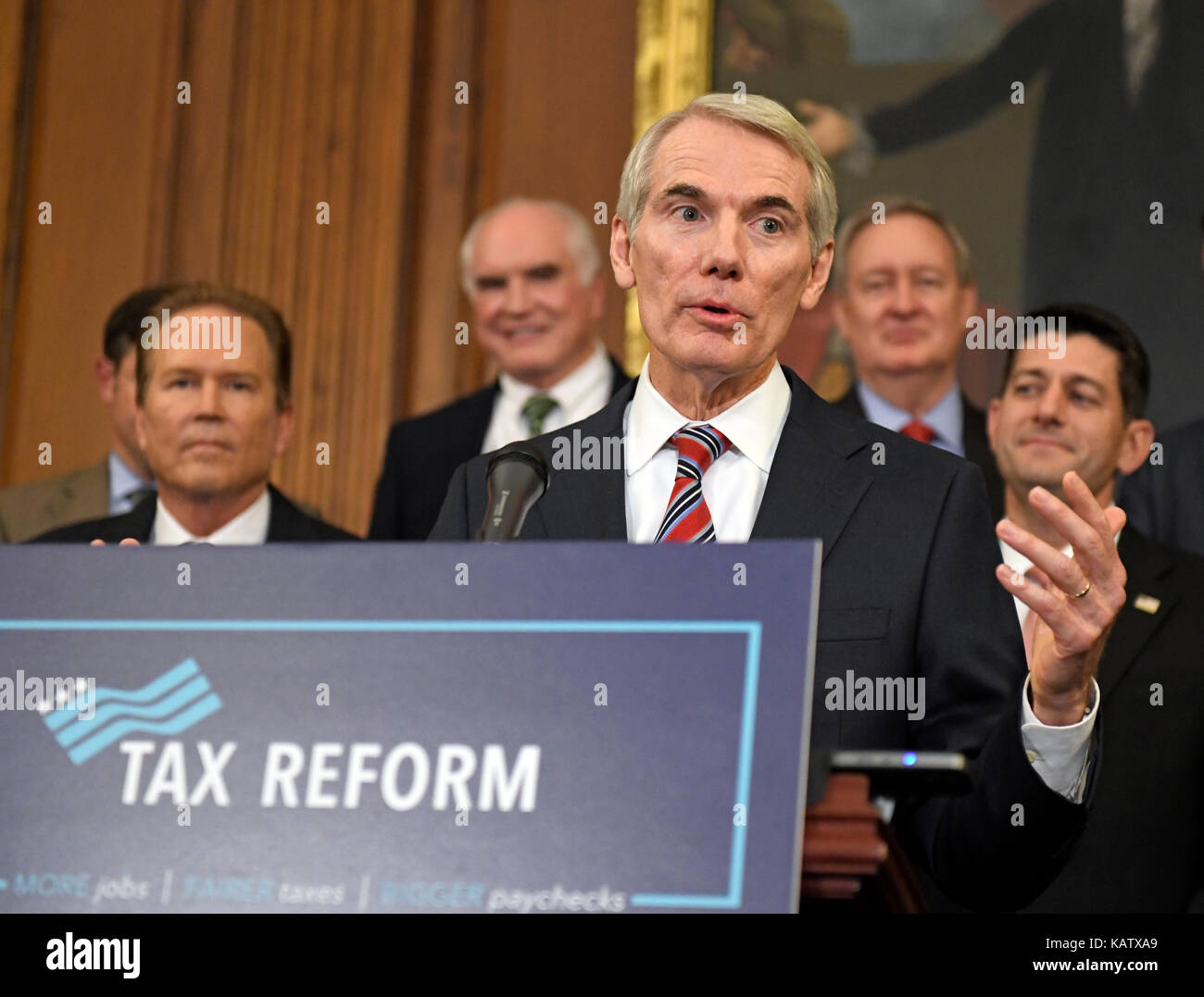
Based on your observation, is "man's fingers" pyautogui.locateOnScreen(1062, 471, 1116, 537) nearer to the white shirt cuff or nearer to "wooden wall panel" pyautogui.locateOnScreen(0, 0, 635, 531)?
the white shirt cuff

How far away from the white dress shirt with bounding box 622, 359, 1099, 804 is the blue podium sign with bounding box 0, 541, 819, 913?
0.59 m

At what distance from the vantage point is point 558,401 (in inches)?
171

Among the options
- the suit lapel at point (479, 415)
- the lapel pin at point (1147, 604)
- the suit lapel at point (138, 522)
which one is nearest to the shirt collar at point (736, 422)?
the lapel pin at point (1147, 604)

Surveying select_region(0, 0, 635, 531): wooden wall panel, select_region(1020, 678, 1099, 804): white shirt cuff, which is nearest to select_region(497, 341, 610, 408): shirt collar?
select_region(0, 0, 635, 531): wooden wall panel

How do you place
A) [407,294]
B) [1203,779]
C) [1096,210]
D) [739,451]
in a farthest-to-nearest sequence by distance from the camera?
1. [407,294]
2. [1096,210]
3. [1203,779]
4. [739,451]

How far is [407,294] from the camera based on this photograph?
5.10 m

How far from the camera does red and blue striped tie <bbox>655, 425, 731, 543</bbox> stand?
86.0 inches

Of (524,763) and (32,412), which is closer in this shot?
(524,763)

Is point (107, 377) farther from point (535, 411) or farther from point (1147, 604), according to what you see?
point (1147, 604)
